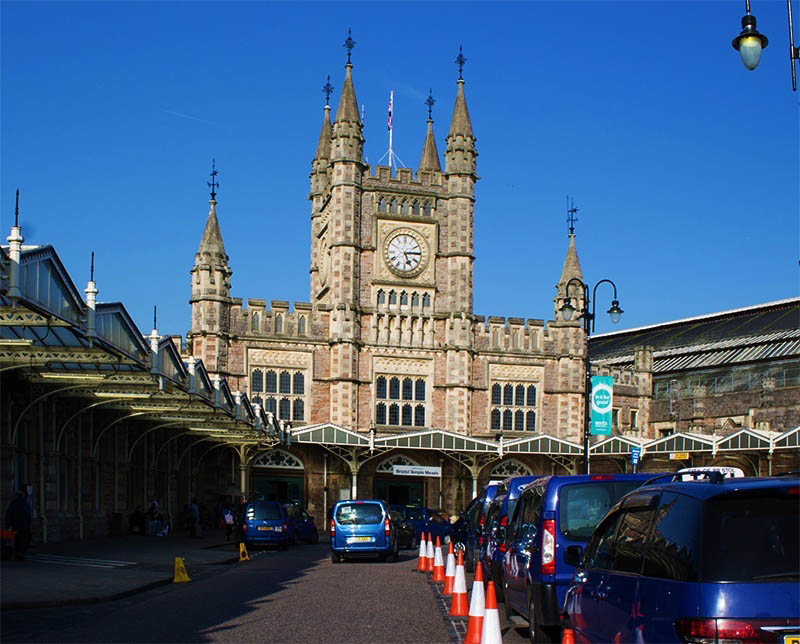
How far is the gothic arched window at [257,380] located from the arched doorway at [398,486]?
715 centimetres

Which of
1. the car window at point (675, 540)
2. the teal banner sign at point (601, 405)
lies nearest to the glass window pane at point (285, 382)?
the teal banner sign at point (601, 405)

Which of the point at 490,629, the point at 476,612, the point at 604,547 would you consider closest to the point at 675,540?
the point at 604,547

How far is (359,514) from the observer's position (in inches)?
1032

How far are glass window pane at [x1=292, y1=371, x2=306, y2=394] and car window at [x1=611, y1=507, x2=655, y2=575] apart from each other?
48083mm

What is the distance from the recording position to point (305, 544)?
3994 centimetres

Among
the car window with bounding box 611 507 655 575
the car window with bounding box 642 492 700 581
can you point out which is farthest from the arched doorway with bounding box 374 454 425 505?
the car window with bounding box 642 492 700 581

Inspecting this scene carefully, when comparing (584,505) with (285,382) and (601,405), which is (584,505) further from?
(285,382)

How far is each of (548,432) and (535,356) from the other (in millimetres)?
3962

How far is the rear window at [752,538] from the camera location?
623cm

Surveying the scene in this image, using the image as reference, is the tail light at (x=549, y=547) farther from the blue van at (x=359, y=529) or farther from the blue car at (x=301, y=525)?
the blue car at (x=301, y=525)

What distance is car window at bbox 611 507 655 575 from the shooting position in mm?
7227

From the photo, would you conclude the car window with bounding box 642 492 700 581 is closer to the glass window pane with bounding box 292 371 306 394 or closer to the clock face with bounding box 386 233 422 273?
the glass window pane with bounding box 292 371 306 394

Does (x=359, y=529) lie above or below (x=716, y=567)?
below

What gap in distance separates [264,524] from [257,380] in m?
22.3
